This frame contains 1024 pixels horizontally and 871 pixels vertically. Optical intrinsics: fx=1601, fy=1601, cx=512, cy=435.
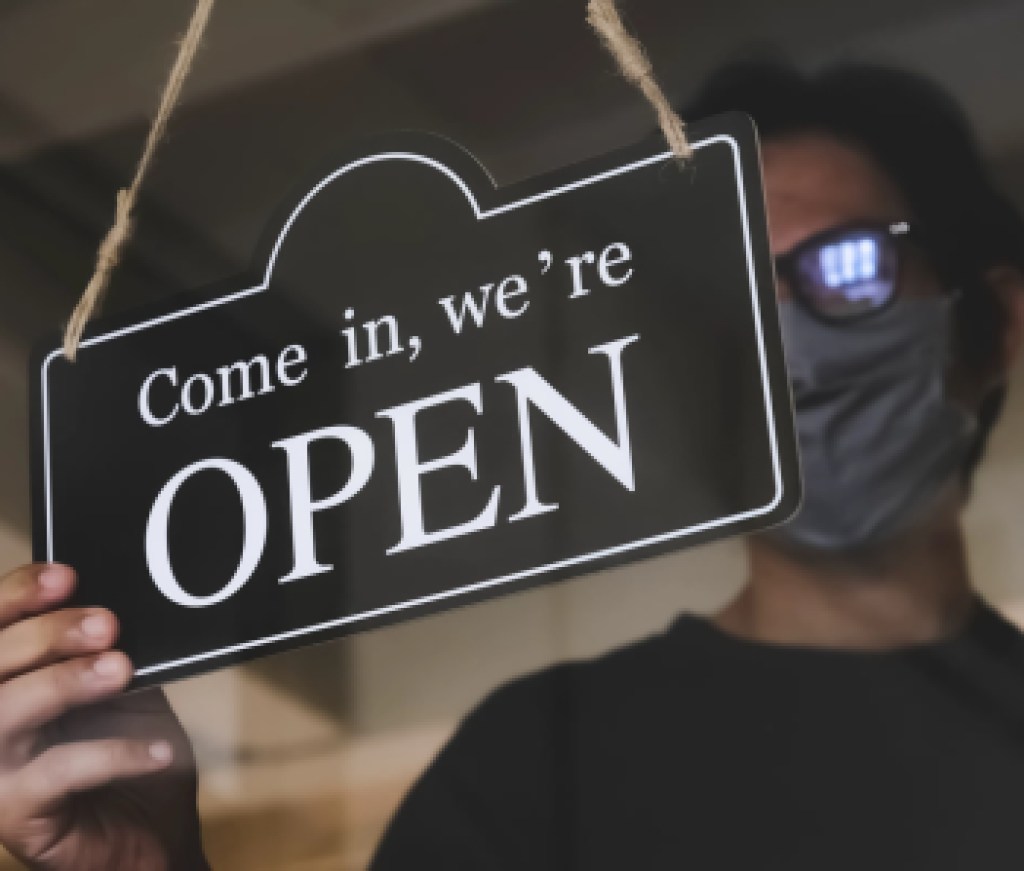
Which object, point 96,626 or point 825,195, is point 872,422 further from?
point 96,626

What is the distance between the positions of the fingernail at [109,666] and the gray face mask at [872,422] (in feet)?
1.20

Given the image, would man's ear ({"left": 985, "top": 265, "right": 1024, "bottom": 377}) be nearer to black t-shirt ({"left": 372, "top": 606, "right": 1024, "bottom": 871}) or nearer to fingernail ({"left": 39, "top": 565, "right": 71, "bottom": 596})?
black t-shirt ({"left": 372, "top": 606, "right": 1024, "bottom": 871})

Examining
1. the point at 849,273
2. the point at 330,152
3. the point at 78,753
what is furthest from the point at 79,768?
the point at 849,273

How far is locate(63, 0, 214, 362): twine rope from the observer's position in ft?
3.12

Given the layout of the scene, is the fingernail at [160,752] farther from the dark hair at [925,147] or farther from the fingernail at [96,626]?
the dark hair at [925,147]

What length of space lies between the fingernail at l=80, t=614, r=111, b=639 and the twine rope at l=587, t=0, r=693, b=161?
0.40 m

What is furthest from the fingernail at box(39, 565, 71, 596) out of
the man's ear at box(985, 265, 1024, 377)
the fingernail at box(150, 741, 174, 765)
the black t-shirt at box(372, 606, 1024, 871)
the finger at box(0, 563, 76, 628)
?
the man's ear at box(985, 265, 1024, 377)

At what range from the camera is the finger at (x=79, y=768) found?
0.88 meters

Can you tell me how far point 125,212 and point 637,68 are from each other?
35cm

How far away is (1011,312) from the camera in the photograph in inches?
29.5

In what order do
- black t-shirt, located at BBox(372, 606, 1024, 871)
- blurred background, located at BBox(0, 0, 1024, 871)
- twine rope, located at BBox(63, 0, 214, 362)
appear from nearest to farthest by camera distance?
black t-shirt, located at BBox(372, 606, 1024, 871) → blurred background, located at BBox(0, 0, 1024, 871) → twine rope, located at BBox(63, 0, 214, 362)

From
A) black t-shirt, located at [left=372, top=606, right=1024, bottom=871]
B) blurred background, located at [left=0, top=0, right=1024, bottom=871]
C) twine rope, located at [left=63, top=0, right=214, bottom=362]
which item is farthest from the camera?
twine rope, located at [left=63, top=0, right=214, bottom=362]

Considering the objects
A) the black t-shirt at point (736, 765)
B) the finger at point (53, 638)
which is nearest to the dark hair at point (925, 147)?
the black t-shirt at point (736, 765)

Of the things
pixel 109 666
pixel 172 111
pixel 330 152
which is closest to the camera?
pixel 109 666
